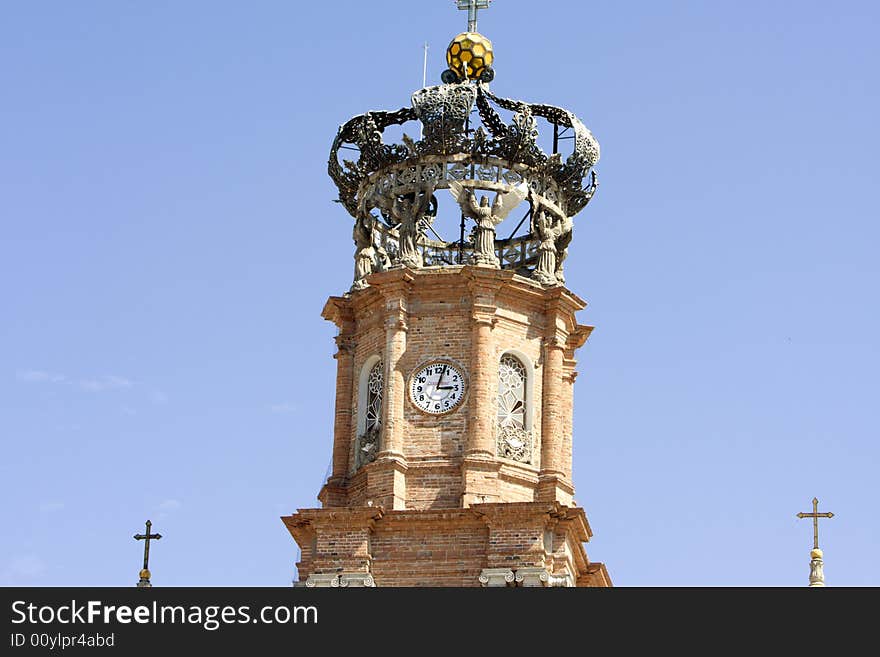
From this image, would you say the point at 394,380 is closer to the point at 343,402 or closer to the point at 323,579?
the point at 343,402

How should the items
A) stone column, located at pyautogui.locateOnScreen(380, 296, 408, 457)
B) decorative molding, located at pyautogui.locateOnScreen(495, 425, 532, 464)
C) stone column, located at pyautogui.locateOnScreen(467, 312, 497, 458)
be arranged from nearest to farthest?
stone column, located at pyautogui.locateOnScreen(467, 312, 497, 458) → stone column, located at pyautogui.locateOnScreen(380, 296, 408, 457) → decorative molding, located at pyautogui.locateOnScreen(495, 425, 532, 464)

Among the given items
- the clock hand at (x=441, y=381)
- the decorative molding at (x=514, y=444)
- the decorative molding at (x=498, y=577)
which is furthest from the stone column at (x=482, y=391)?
the decorative molding at (x=498, y=577)

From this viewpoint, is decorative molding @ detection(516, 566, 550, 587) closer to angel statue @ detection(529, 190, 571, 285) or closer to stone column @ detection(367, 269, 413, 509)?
stone column @ detection(367, 269, 413, 509)

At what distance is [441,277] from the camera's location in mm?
74375

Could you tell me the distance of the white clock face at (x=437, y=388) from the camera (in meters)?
73.5

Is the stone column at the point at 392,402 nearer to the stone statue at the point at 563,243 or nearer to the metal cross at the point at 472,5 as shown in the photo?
the stone statue at the point at 563,243

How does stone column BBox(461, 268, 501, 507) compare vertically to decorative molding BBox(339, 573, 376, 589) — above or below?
above

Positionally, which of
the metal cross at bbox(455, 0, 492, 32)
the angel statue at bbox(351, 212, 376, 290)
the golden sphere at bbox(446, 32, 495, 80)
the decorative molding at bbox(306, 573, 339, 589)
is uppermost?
the metal cross at bbox(455, 0, 492, 32)

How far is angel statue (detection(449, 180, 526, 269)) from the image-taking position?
247 feet

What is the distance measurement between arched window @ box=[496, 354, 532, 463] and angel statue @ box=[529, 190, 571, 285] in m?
2.60

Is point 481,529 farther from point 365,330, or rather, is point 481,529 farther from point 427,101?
point 427,101

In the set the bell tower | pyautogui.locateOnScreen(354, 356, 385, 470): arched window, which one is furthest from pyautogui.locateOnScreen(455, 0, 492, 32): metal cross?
pyautogui.locateOnScreen(354, 356, 385, 470): arched window
